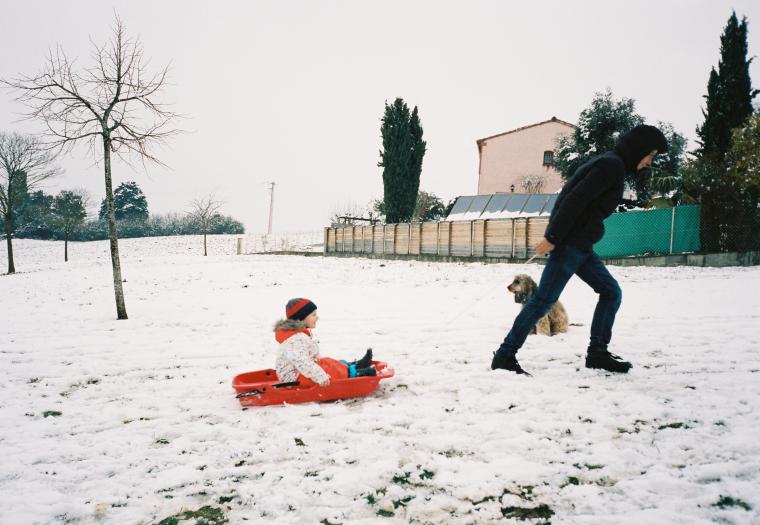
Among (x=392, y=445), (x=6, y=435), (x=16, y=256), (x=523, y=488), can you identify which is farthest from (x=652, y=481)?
(x=16, y=256)

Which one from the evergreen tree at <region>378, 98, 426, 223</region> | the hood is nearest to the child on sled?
the hood

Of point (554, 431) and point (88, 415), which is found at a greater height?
point (554, 431)

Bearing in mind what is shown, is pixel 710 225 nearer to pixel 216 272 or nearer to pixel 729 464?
pixel 729 464

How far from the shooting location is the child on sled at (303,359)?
311 cm

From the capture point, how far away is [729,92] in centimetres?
1834

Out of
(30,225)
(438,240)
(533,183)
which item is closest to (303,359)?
(438,240)

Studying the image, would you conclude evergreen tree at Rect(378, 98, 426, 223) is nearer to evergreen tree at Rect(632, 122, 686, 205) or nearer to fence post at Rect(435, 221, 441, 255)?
fence post at Rect(435, 221, 441, 255)

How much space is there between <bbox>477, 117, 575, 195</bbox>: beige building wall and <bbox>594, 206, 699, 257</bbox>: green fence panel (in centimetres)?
1622

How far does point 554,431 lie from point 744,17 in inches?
979

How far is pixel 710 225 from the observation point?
492 inches

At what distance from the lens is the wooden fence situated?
1619 cm

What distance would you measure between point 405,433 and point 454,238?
1671 centimetres

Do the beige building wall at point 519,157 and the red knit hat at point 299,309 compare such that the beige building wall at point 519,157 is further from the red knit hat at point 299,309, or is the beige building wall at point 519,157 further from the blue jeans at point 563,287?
the red knit hat at point 299,309

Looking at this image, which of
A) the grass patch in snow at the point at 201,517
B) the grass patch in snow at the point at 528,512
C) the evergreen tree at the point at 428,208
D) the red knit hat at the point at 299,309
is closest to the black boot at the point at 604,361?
the grass patch in snow at the point at 528,512
